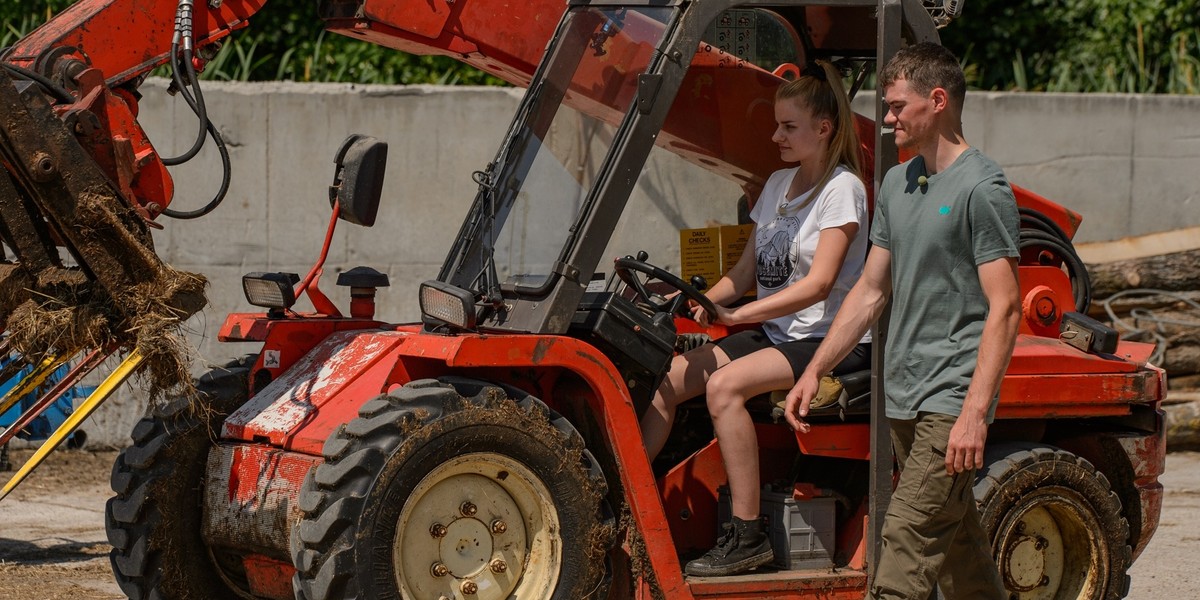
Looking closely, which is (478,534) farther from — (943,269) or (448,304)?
(943,269)

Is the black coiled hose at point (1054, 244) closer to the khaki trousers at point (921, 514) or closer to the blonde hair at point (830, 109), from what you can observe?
→ the blonde hair at point (830, 109)

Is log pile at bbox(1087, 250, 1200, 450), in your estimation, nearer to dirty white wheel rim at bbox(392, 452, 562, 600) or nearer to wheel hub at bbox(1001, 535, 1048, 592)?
wheel hub at bbox(1001, 535, 1048, 592)

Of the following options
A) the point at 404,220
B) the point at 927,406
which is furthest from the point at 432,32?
the point at 404,220

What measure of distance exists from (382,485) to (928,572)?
1.61 meters

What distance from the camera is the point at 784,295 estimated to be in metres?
5.16

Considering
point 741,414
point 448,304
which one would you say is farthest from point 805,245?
point 448,304

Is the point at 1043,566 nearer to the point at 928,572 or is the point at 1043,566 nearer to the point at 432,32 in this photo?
the point at 928,572

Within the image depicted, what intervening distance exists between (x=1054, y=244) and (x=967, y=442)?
1752 millimetres

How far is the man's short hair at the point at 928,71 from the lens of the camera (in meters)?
4.58

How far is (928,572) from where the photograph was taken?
15.3ft

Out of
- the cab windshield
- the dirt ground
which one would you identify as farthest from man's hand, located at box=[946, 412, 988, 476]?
the dirt ground

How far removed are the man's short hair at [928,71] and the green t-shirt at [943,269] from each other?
20cm

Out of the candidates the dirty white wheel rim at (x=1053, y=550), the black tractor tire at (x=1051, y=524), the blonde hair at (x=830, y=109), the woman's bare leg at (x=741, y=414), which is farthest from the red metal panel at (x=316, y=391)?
the dirty white wheel rim at (x=1053, y=550)

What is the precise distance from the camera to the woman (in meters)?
5.15
